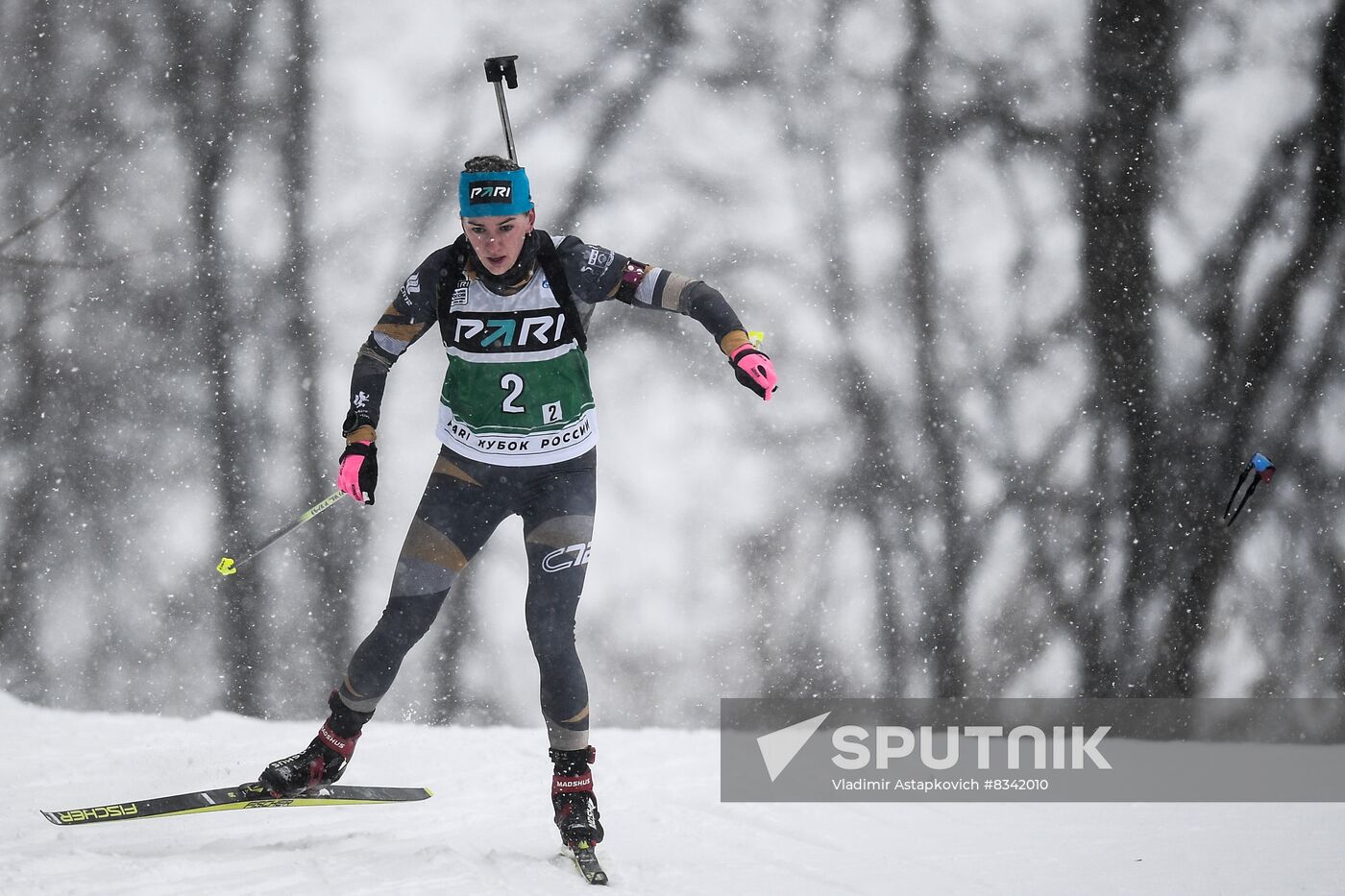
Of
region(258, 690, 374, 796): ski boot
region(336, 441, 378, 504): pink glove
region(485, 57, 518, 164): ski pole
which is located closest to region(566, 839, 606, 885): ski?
region(258, 690, 374, 796): ski boot

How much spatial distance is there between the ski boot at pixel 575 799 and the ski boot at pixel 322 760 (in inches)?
27.3

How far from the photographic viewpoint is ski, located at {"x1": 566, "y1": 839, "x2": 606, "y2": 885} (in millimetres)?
3797

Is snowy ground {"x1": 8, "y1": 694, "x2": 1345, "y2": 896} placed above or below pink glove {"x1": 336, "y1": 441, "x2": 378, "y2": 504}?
below

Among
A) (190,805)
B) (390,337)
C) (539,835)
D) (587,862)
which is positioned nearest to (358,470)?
(390,337)

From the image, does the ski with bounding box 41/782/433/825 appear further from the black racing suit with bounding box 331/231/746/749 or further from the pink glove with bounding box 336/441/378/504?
the pink glove with bounding box 336/441/378/504

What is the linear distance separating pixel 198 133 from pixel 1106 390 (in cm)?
627

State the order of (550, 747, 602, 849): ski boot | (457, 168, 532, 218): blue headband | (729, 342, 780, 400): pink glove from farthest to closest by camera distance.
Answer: (550, 747, 602, 849): ski boot < (457, 168, 532, 218): blue headband < (729, 342, 780, 400): pink glove

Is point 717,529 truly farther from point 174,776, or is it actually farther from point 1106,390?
point 174,776

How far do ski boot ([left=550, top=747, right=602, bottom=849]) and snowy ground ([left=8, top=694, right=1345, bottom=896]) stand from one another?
0.13 m

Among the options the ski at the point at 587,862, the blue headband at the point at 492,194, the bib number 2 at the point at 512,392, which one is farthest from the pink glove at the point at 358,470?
the ski at the point at 587,862

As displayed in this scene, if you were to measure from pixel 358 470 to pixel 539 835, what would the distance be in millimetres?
1620

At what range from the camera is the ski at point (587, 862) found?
3.80 meters

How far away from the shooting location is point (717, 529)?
Result: 8.02 metres

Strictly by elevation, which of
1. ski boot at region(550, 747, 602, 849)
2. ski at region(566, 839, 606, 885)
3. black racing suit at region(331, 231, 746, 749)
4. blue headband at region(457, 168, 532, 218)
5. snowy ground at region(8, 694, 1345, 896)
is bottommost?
snowy ground at region(8, 694, 1345, 896)
